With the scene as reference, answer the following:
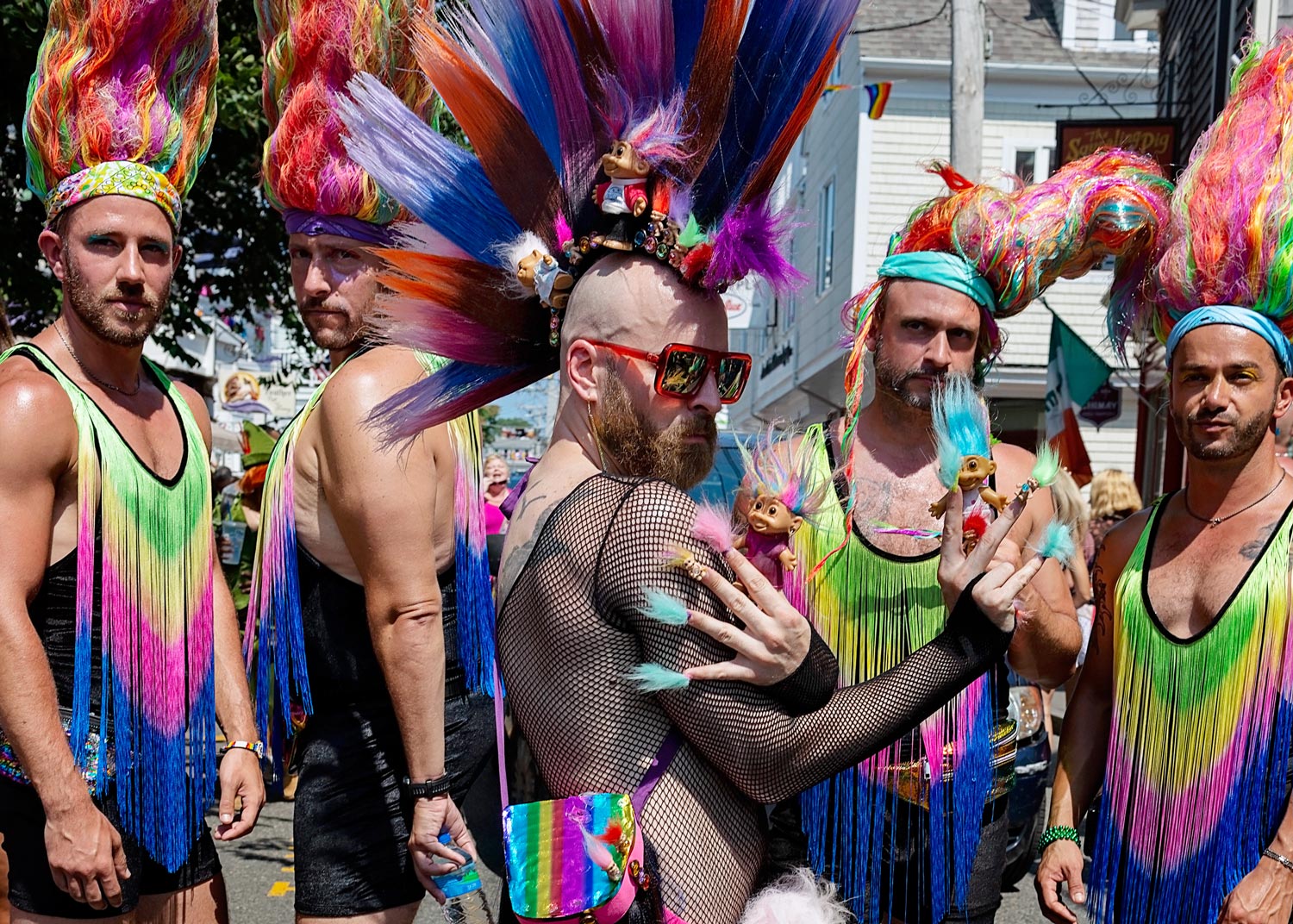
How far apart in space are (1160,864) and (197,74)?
310cm

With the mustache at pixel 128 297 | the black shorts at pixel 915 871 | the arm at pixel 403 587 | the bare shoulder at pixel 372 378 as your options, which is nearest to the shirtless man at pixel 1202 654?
the black shorts at pixel 915 871

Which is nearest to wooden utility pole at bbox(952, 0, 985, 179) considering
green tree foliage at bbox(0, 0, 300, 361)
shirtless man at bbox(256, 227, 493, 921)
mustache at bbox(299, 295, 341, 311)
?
green tree foliage at bbox(0, 0, 300, 361)

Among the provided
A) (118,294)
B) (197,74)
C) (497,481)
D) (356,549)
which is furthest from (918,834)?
(497,481)

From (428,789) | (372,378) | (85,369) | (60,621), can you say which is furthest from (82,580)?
(428,789)

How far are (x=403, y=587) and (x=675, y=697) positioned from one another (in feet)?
3.56

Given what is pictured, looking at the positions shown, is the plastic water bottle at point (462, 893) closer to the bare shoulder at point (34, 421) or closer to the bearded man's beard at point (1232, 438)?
the bare shoulder at point (34, 421)

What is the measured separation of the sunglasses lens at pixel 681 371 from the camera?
6.57 ft

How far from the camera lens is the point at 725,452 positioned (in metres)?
5.64

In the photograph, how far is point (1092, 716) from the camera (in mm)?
3039

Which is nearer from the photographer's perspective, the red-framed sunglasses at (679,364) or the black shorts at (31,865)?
the red-framed sunglasses at (679,364)

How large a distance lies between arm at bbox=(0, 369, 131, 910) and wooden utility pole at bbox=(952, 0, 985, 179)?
7.49 m

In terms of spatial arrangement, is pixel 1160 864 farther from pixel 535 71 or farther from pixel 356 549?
pixel 535 71

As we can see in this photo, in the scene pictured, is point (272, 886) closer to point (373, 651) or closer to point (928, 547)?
point (373, 651)

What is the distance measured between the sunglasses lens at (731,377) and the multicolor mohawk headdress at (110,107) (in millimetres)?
1684
